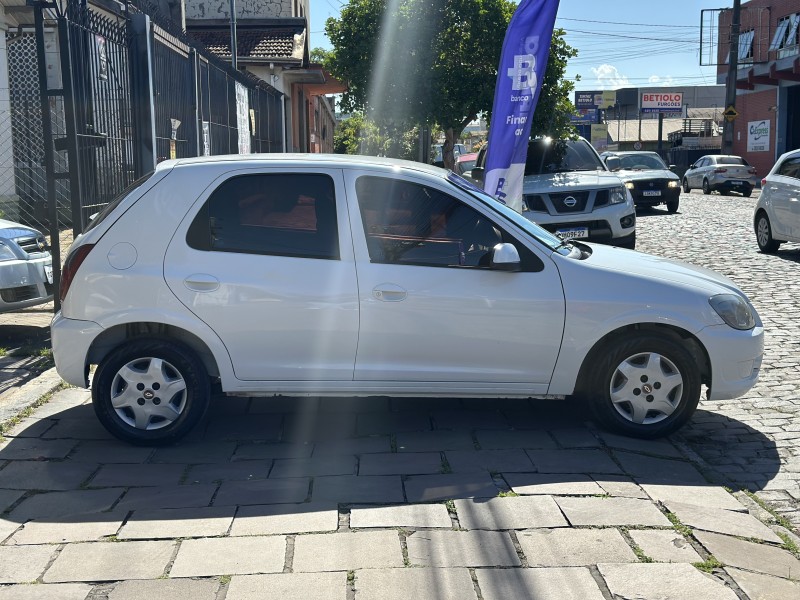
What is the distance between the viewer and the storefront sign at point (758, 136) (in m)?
46.8

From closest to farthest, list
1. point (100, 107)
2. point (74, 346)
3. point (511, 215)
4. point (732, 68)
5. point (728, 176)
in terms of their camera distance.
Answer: point (74, 346)
point (511, 215)
point (100, 107)
point (728, 176)
point (732, 68)

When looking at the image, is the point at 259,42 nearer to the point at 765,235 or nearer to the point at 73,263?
the point at 765,235

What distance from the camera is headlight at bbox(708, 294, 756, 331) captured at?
18.7 feet

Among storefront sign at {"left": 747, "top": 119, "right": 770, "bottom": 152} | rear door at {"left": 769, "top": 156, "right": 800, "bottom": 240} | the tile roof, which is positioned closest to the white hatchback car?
rear door at {"left": 769, "top": 156, "right": 800, "bottom": 240}

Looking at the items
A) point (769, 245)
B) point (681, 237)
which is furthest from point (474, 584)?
point (681, 237)

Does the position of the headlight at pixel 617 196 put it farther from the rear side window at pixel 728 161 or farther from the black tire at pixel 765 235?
the rear side window at pixel 728 161

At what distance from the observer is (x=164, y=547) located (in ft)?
13.7

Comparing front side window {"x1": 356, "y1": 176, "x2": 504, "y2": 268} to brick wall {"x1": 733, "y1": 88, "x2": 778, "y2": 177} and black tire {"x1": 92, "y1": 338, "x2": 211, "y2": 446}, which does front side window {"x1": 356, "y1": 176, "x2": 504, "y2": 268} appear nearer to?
black tire {"x1": 92, "y1": 338, "x2": 211, "y2": 446}

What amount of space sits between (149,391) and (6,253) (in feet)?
10.7

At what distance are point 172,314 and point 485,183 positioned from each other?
5454 millimetres

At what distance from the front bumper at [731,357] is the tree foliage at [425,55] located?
43.0 ft

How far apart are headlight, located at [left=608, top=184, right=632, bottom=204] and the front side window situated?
8215mm

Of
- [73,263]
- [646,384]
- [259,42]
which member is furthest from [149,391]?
[259,42]

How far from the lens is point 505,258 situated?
5.53m
